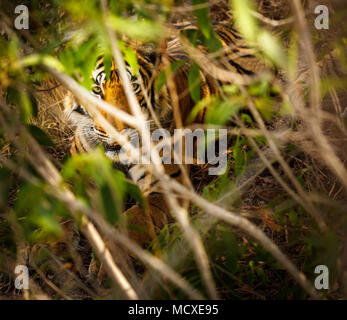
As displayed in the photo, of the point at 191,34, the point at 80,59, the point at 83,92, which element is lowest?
the point at 83,92

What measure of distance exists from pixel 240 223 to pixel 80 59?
2.22 feet

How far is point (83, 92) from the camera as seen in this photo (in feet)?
4.02

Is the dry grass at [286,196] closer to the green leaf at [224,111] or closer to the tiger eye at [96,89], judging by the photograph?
the green leaf at [224,111]

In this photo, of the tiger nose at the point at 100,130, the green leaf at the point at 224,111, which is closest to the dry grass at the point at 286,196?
the green leaf at the point at 224,111
